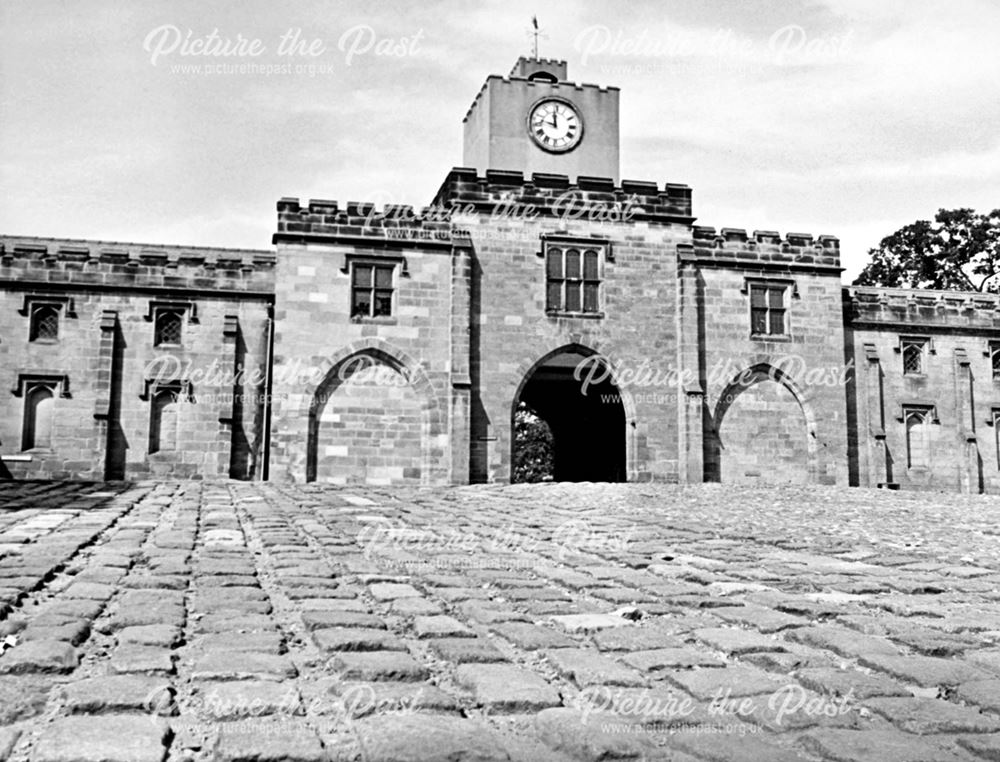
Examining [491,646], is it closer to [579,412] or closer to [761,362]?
[761,362]

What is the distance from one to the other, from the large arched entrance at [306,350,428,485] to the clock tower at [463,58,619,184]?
874 cm

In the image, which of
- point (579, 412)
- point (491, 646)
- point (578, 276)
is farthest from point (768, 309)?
point (491, 646)

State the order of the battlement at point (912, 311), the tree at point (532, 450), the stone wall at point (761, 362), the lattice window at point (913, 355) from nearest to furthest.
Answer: the stone wall at point (761, 362)
the battlement at point (912, 311)
the lattice window at point (913, 355)
the tree at point (532, 450)

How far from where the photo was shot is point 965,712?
424 centimetres

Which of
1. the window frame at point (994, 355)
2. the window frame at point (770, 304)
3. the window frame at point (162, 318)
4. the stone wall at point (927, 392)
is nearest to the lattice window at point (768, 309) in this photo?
the window frame at point (770, 304)

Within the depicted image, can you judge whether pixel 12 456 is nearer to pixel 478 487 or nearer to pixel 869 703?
pixel 478 487

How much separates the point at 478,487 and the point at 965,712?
18668mm

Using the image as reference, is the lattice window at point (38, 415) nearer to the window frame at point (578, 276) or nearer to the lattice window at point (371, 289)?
the lattice window at point (371, 289)

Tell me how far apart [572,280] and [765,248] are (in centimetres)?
540

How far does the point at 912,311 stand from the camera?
98.9 feet

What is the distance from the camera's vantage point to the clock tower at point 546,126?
31234mm

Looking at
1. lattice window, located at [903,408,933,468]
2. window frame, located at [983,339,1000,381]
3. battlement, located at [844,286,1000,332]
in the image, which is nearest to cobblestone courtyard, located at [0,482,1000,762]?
lattice window, located at [903,408,933,468]

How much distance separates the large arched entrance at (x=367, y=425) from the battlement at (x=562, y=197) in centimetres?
454

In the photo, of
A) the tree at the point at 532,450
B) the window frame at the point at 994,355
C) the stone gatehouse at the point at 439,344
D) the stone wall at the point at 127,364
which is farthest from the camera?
the tree at the point at 532,450
